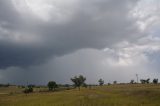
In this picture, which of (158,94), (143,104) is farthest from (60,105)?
(158,94)

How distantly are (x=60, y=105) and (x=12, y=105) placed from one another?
19.5 m

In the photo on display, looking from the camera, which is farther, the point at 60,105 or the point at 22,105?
the point at 22,105

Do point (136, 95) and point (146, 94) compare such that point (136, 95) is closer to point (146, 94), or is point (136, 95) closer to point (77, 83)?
point (146, 94)

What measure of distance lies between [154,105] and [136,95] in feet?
80.0

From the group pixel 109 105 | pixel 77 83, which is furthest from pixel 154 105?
pixel 77 83

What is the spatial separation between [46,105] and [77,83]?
106601mm

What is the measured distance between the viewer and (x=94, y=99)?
329 feet

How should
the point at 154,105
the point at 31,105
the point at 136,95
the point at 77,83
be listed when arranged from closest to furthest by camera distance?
the point at 154,105
the point at 31,105
the point at 136,95
the point at 77,83

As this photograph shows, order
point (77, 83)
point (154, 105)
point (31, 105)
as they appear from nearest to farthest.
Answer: point (154, 105) → point (31, 105) → point (77, 83)

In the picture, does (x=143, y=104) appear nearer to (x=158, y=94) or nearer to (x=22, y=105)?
(x=158, y=94)

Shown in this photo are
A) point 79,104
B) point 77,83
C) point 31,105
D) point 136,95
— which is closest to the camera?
point 79,104

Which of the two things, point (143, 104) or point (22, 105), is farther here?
point (22, 105)

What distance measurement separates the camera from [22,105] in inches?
3917

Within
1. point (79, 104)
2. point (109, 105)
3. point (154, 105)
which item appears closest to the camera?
point (154, 105)
